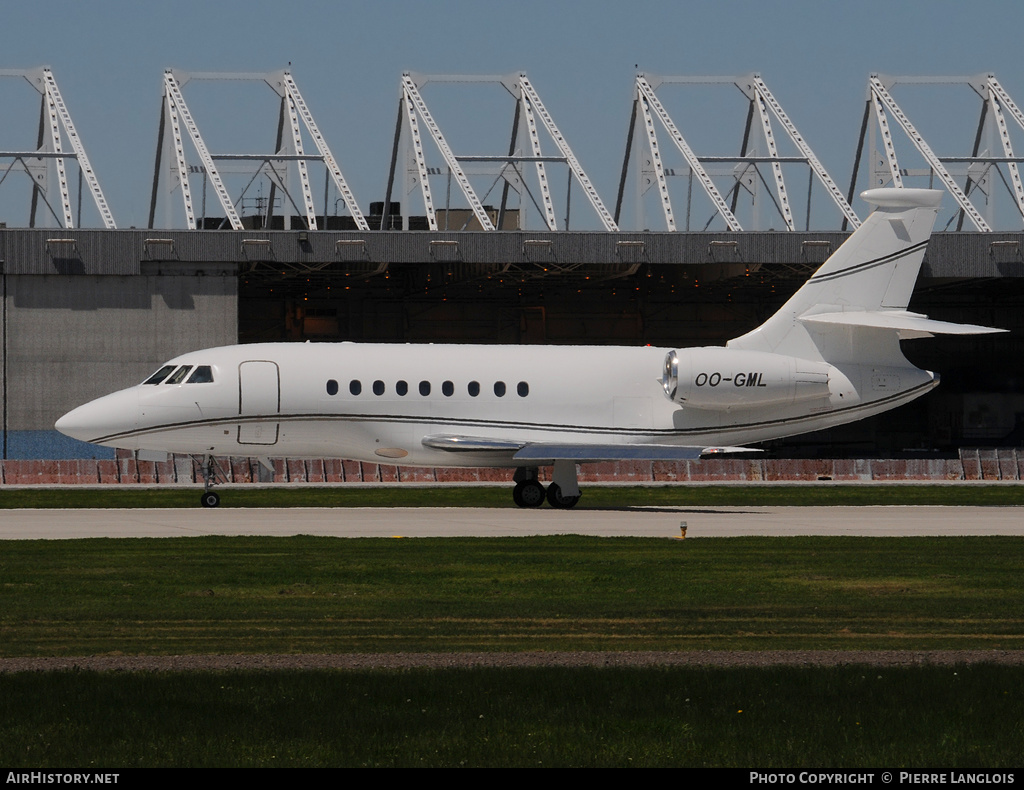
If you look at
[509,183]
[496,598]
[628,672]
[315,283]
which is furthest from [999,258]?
[628,672]

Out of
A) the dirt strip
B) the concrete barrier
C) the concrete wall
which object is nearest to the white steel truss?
the concrete barrier

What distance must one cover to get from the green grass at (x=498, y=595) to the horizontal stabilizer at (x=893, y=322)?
35.7ft

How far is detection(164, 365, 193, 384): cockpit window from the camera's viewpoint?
32.1 m

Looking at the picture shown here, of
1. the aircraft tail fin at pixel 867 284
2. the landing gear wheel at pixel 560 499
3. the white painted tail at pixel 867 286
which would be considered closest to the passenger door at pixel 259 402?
the landing gear wheel at pixel 560 499

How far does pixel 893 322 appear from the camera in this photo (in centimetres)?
3372

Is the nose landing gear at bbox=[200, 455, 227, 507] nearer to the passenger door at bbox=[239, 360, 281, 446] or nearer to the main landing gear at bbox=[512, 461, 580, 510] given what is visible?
the passenger door at bbox=[239, 360, 281, 446]

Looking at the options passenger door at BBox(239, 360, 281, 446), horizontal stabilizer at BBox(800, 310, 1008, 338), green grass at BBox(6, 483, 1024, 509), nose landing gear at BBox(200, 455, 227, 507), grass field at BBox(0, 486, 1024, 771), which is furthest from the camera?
green grass at BBox(6, 483, 1024, 509)

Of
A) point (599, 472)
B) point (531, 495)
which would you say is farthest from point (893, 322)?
point (599, 472)

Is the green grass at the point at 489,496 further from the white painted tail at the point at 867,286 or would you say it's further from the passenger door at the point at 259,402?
the white painted tail at the point at 867,286

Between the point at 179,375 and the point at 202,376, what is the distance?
0.54m

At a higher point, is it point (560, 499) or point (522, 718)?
point (522, 718)

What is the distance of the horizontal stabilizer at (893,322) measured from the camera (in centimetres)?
3306

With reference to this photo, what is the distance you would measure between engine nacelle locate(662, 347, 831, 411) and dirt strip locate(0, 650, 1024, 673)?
69.6ft

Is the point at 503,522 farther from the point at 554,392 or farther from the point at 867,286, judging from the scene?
the point at 867,286
